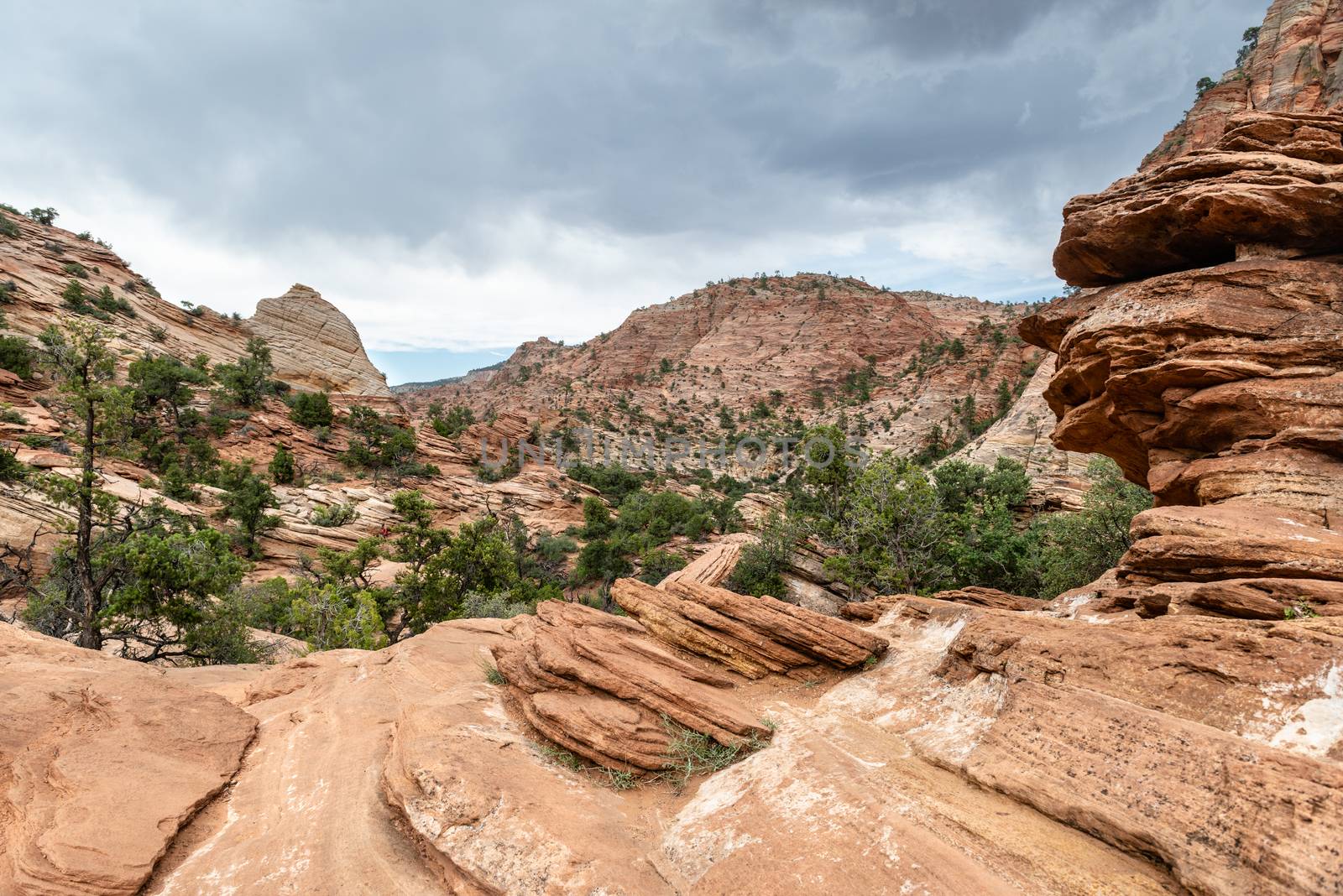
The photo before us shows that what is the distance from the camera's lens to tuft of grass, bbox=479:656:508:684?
8.55m

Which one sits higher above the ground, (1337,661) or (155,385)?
(155,385)

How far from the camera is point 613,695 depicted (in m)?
7.10

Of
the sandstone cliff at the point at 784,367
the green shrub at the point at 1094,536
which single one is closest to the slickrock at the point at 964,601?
the green shrub at the point at 1094,536

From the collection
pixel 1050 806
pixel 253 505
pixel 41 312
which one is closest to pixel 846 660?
pixel 1050 806

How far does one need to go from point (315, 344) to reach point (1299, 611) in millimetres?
78486

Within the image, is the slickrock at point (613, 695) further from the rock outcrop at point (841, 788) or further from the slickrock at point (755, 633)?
the slickrock at point (755, 633)

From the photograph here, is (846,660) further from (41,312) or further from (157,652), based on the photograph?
(41,312)

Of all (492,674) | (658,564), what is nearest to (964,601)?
(492,674)

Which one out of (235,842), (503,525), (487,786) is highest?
(487,786)

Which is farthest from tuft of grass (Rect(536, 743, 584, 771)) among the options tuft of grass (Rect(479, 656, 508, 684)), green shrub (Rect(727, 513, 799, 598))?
green shrub (Rect(727, 513, 799, 598))

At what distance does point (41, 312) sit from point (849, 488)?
55.6m

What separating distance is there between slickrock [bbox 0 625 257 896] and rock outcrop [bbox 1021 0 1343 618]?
35.4ft

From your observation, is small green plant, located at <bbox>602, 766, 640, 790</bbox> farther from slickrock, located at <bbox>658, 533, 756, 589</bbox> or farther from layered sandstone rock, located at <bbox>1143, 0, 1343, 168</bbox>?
layered sandstone rock, located at <bbox>1143, 0, 1343, 168</bbox>

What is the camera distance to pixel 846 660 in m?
8.56
